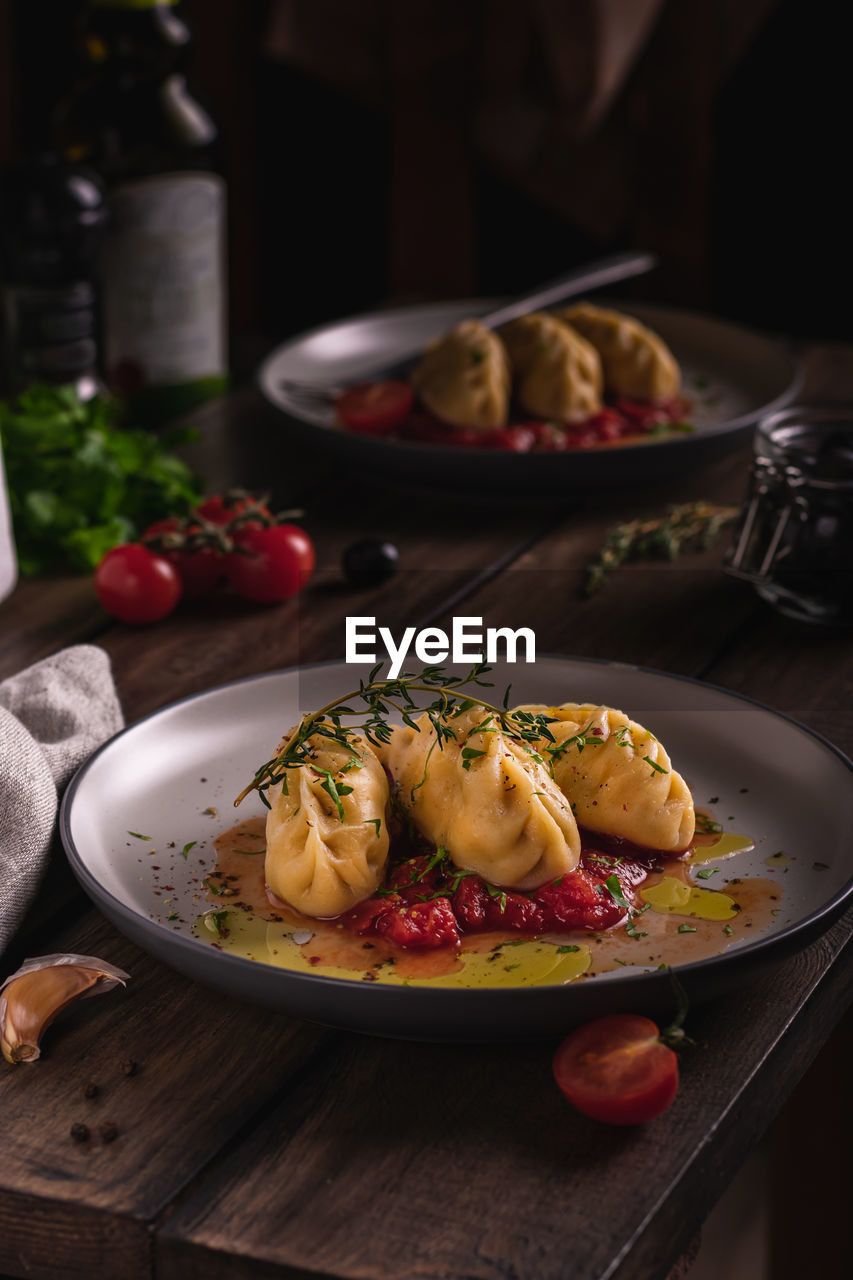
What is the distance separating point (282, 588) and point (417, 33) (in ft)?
7.80

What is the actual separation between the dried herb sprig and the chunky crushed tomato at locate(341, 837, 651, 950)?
36.1 inches

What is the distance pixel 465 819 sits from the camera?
1260mm

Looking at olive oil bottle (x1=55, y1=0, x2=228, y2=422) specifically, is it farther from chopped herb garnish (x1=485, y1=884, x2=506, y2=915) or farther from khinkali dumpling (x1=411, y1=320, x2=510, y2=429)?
chopped herb garnish (x1=485, y1=884, x2=506, y2=915)

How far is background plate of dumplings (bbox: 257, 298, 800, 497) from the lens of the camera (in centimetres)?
229

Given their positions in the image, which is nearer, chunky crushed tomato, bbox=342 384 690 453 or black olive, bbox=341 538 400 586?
black olive, bbox=341 538 400 586

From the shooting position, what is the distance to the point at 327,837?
125cm

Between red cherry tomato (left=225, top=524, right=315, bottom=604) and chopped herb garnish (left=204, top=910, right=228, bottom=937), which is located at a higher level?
chopped herb garnish (left=204, top=910, right=228, bottom=937)

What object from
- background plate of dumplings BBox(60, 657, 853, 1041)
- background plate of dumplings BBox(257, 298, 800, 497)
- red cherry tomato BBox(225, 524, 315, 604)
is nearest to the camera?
background plate of dumplings BBox(60, 657, 853, 1041)

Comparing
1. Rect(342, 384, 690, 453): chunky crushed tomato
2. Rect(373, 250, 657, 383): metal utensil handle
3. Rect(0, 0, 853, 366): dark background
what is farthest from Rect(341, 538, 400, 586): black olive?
Rect(0, 0, 853, 366): dark background

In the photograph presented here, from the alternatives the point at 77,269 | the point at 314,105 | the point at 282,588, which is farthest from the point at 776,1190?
the point at 314,105

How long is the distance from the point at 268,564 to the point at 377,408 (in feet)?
1.76

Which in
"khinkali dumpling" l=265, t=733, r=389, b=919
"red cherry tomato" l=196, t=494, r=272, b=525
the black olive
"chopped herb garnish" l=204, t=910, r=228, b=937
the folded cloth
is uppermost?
"khinkali dumpling" l=265, t=733, r=389, b=919

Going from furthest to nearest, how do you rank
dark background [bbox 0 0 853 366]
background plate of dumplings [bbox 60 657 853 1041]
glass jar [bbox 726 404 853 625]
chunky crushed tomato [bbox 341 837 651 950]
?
dark background [bbox 0 0 853 366] < glass jar [bbox 726 404 853 625] < chunky crushed tomato [bbox 341 837 651 950] < background plate of dumplings [bbox 60 657 853 1041]

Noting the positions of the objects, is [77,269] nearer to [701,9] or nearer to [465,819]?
[465,819]
